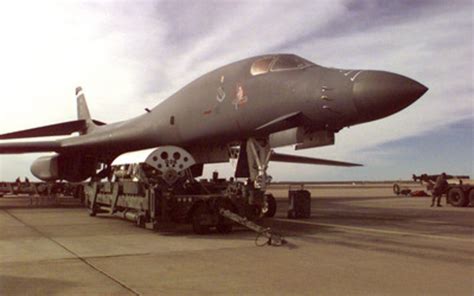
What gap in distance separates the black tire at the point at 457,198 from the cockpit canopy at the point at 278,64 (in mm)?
12456

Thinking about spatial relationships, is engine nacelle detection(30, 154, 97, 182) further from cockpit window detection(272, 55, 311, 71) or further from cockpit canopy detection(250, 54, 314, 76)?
cockpit window detection(272, 55, 311, 71)

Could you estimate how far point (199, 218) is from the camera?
968 cm

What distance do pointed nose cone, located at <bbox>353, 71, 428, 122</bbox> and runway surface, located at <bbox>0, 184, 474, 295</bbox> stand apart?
237 centimetres

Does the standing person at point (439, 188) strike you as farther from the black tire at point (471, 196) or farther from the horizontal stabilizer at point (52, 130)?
the horizontal stabilizer at point (52, 130)

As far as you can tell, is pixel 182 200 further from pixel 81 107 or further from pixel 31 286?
pixel 81 107

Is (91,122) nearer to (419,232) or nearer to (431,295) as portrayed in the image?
(419,232)

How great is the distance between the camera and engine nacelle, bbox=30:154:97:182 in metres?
21.9

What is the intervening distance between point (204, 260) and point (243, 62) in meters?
6.53

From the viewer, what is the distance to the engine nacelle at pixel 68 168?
21.9 m

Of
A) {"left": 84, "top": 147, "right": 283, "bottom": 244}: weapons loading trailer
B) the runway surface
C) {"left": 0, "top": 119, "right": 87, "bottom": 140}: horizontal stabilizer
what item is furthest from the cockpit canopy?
{"left": 0, "top": 119, "right": 87, "bottom": 140}: horizontal stabilizer

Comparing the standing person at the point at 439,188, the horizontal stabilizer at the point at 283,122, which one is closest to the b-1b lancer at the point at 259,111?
the horizontal stabilizer at the point at 283,122

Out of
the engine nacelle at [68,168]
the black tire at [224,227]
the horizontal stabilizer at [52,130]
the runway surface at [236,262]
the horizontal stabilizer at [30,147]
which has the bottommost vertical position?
the runway surface at [236,262]

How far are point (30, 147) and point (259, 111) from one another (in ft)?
48.9

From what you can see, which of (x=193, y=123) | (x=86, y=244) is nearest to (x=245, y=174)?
(x=193, y=123)
